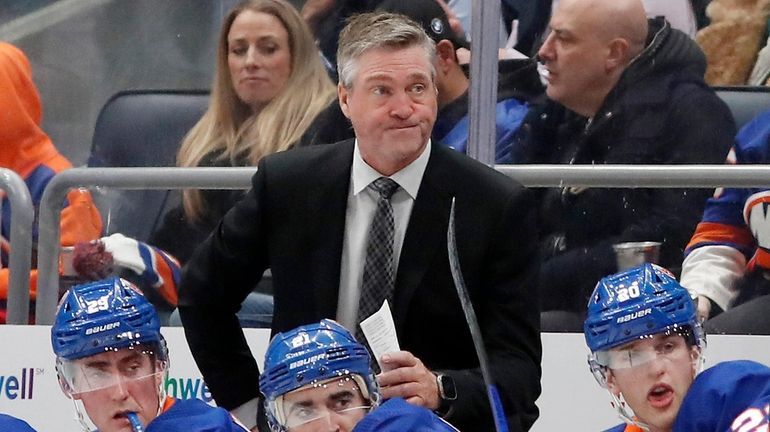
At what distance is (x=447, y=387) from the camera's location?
2.81m

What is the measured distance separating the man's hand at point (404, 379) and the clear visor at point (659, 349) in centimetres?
32

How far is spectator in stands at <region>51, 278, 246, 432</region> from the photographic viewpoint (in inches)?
111

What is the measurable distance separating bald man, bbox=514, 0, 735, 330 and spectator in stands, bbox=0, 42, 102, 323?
977 mm

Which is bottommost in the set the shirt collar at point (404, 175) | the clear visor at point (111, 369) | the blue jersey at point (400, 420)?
the clear visor at point (111, 369)

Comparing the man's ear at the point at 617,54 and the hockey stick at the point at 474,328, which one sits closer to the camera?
the hockey stick at the point at 474,328

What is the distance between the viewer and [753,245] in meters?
3.55

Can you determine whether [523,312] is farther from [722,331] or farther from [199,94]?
[199,94]

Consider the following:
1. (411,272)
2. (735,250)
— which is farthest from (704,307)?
(411,272)

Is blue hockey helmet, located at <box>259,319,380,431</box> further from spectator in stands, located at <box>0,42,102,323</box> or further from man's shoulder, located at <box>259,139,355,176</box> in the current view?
spectator in stands, located at <box>0,42,102,323</box>

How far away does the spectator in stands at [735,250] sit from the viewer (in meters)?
3.52

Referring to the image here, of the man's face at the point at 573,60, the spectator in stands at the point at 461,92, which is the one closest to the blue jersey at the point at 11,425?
the spectator in stands at the point at 461,92

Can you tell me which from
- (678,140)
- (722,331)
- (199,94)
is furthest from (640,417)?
(199,94)

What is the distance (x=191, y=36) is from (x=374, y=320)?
1087 mm

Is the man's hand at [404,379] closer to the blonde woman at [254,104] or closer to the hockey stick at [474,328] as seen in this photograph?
the hockey stick at [474,328]
